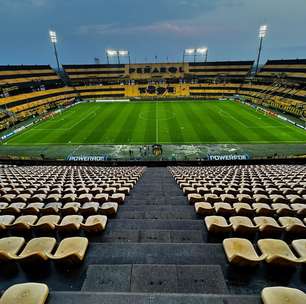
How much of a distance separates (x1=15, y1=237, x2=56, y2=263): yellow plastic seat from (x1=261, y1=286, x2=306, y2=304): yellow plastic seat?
10.9ft

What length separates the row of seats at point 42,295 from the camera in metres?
2.61

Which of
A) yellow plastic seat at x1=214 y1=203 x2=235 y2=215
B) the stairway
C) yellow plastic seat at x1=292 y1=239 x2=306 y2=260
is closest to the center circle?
yellow plastic seat at x1=214 y1=203 x2=235 y2=215

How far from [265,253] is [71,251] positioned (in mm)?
3329

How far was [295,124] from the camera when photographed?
40.6 m

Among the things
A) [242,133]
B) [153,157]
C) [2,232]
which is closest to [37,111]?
[153,157]

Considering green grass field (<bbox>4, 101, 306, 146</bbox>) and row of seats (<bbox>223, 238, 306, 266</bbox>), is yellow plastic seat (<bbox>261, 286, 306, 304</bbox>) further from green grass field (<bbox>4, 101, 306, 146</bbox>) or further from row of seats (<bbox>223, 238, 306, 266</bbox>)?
green grass field (<bbox>4, 101, 306, 146</bbox>)

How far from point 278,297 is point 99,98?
77.6 meters

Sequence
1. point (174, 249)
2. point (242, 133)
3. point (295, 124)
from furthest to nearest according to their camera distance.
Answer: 1. point (295, 124)
2. point (242, 133)
3. point (174, 249)

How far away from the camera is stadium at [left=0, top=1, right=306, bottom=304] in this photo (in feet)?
11.2

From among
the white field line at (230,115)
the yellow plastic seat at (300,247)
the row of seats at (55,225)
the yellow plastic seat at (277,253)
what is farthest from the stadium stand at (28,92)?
the yellow plastic seat at (300,247)

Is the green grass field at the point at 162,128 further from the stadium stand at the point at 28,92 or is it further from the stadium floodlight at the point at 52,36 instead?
the stadium floodlight at the point at 52,36

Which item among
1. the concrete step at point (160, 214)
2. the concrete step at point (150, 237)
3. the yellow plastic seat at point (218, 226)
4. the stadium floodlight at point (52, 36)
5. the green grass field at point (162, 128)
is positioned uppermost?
the stadium floodlight at point (52, 36)

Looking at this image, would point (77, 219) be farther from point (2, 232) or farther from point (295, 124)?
point (295, 124)

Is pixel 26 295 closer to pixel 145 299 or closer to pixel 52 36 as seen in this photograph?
pixel 145 299
